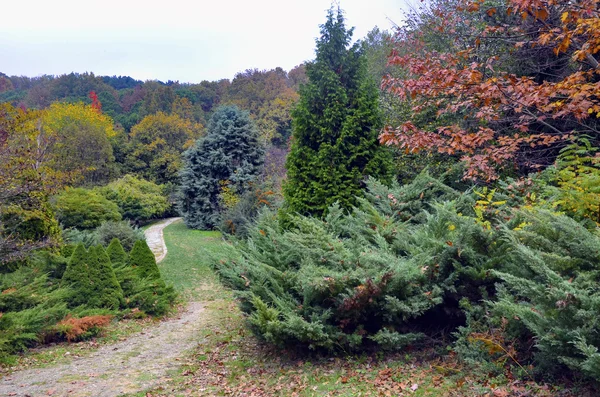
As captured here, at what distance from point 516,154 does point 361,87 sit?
284 centimetres

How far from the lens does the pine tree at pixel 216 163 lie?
26.8 m

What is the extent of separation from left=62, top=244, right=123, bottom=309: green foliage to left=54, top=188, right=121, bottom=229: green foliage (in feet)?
33.0

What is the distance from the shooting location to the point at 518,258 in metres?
4.38

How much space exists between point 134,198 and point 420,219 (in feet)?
79.4

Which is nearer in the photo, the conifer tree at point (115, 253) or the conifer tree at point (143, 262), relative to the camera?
the conifer tree at point (115, 253)

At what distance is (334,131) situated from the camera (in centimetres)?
830

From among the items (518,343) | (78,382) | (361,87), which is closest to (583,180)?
(518,343)

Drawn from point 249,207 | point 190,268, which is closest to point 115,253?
point 190,268

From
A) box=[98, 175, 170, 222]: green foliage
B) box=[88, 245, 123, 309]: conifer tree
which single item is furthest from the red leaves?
box=[88, 245, 123, 309]: conifer tree

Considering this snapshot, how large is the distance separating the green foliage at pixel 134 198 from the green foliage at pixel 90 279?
60.6ft

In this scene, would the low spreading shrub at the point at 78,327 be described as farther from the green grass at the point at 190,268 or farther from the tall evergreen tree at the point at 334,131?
the tall evergreen tree at the point at 334,131

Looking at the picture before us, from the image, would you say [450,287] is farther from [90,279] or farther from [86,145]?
[86,145]

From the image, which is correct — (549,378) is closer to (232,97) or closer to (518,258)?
(518,258)

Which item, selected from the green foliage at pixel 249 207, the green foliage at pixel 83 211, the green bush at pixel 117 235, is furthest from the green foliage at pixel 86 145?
the green bush at pixel 117 235
